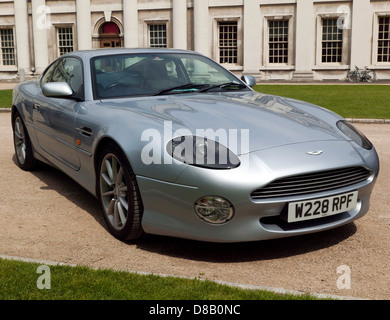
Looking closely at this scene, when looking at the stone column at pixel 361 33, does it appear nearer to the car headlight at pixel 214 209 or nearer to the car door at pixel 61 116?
the car door at pixel 61 116

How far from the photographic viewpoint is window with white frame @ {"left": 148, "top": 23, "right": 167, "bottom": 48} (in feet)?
115

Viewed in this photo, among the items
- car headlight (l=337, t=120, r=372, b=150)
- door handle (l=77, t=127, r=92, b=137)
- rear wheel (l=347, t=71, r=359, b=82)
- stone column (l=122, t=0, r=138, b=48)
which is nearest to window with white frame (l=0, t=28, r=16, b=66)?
stone column (l=122, t=0, r=138, b=48)

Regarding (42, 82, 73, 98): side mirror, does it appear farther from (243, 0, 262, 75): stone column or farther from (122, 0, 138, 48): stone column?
(122, 0, 138, 48): stone column

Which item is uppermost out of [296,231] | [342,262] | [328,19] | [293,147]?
[328,19]

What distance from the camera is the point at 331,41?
107 feet

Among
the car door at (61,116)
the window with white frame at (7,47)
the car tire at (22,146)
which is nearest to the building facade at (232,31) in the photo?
the window with white frame at (7,47)

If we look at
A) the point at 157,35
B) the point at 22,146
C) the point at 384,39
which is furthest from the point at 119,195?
the point at 157,35

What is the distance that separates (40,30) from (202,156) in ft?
115

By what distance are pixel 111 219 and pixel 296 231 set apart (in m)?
1.56

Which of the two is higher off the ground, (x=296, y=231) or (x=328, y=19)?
(x=328, y=19)

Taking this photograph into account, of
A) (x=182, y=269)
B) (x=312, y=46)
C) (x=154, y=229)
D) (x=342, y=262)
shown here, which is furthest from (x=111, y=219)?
(x=312, y=46)

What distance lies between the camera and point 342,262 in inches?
155
